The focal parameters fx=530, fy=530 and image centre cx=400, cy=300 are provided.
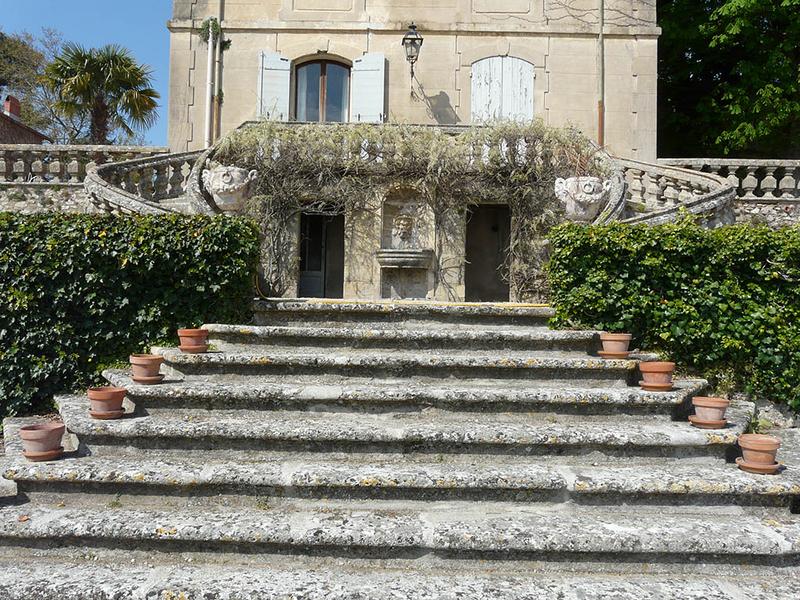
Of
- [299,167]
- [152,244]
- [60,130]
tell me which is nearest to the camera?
[152,244]

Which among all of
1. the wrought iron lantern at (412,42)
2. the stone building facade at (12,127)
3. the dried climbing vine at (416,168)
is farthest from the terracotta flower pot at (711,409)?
the stone building facade at (12,127)

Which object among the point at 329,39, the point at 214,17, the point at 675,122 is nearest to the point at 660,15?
the point at 675,122

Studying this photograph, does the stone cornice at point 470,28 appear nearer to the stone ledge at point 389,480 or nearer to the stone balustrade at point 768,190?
the stone balustrade at point 768,190

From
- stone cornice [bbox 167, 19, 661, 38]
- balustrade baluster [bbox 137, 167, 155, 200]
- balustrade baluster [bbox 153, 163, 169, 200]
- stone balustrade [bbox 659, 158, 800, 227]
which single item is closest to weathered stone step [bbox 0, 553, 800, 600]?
balustrade baluster [bbox 137, 167, 155, 200]

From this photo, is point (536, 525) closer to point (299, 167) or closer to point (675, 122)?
point (299, 167)

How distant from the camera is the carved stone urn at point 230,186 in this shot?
5969 millimetres

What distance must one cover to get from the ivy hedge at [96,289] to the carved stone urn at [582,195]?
3.99 meters

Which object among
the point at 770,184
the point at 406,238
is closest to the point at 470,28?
the point at 406,238

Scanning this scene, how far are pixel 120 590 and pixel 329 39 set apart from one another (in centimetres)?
1038

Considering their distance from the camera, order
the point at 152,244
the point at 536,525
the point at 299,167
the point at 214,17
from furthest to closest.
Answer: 1. the point at 214,17
2. the point at 299,167
3. the point at 152,244
4. the point at 536,525

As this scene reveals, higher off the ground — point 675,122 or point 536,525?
point 675,122

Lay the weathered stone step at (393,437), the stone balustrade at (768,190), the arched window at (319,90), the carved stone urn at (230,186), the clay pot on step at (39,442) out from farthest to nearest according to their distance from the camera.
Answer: the arched window at (319,90) < the stone balustrade at (768,190) < the carved stone urn at (230,186) < the weathered stone step at (393,437) < the clay pot on step at (39,442)

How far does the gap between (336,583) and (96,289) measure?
10.9 feet

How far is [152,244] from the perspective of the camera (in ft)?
14.6
